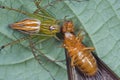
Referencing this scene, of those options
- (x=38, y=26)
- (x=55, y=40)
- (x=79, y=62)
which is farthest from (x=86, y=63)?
(x=38, y=26)

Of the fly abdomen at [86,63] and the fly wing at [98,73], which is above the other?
the fly abdomen at [86,63]

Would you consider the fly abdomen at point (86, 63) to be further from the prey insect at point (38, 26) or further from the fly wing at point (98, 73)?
the prey insect at point (38, 26)

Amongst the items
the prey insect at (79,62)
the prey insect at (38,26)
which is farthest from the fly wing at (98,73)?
the prey insect at (38,26)

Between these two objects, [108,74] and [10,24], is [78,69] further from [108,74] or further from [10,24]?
[10,24]

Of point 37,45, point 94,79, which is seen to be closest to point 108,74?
point 94,79

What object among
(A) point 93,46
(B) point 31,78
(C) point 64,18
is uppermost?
(C) point 64,18

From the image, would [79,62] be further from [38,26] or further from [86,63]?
[38,26]
